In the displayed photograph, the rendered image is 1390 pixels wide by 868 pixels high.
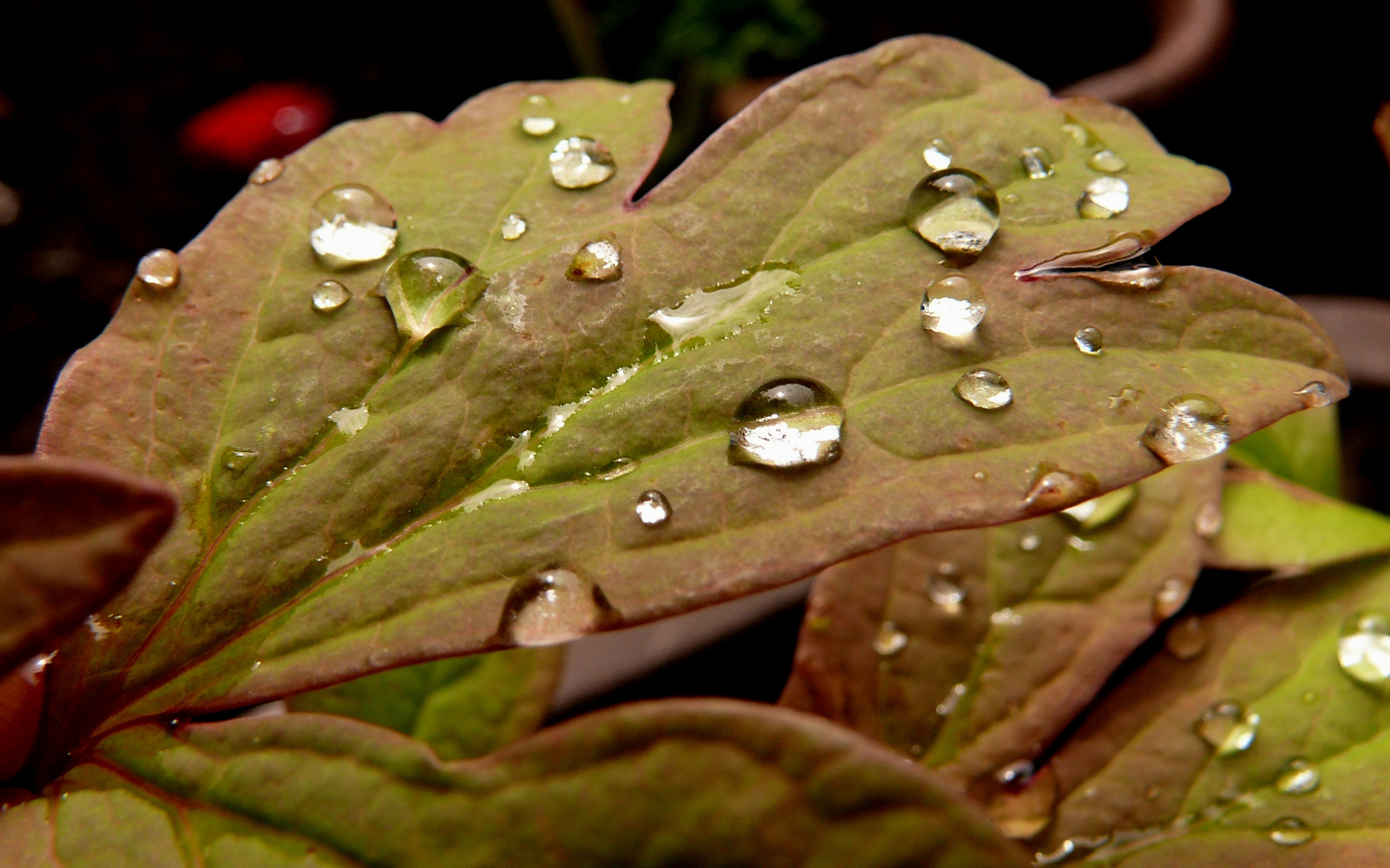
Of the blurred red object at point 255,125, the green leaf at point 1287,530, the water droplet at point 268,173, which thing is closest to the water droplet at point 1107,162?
the green leaf at point 1287,530

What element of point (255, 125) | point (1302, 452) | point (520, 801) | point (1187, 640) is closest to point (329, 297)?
point (520, 801)

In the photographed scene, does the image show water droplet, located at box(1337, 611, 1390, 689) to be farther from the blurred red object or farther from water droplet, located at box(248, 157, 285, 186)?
the blurred red object

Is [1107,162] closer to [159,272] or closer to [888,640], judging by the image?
[888,640]

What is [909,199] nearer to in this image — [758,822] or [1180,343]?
[1180,343]

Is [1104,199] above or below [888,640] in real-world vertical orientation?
above

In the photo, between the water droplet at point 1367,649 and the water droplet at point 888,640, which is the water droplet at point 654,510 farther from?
the water droplet at point 1367,649

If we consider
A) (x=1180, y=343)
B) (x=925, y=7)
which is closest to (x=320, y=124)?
(x=925, y=7)

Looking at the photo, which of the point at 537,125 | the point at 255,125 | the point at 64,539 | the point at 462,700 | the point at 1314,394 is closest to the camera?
the point at 64,539
